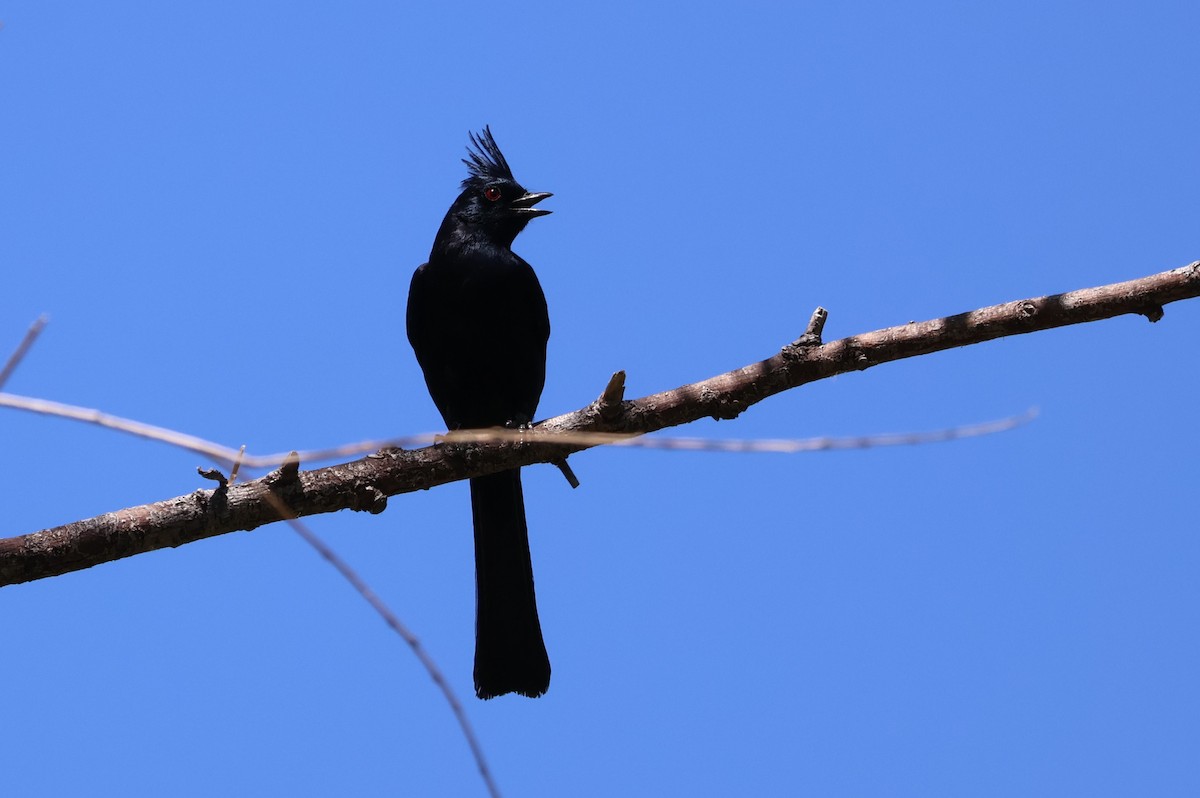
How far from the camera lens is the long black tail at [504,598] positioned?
16.6ft

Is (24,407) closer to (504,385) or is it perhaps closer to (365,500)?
(365,500)

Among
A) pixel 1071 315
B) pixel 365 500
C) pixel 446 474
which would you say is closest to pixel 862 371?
pixel 1071 315

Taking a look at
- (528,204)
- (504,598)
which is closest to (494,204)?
(528,204)

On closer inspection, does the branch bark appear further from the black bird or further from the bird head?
the bird head

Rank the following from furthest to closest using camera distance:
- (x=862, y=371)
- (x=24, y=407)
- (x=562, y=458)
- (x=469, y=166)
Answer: (x=469, y=166), (x=562, y=458), (x=862, y=371), (x=24, y=407)

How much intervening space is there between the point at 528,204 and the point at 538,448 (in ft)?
7.29

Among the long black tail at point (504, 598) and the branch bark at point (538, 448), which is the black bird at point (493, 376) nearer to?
the long black tail at point (504, 598)

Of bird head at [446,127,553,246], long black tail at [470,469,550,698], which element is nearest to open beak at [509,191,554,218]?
bird head at [446,127,553,246]

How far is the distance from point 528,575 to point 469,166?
234 cm

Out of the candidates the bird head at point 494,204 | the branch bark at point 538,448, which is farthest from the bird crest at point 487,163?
the branch bark at point 538,448

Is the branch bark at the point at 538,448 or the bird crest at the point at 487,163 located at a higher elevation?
the bird crest at the point at 487,163

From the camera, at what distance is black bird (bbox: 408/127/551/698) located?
5.07m

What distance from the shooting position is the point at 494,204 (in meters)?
5.86

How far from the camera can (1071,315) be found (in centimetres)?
357
